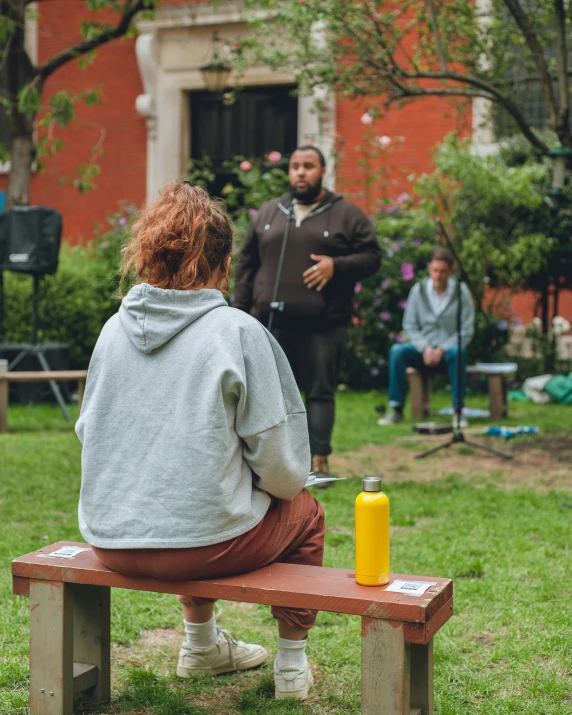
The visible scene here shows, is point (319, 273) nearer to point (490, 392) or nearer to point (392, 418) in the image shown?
point (392, 418)

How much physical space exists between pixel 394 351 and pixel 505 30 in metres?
3.00

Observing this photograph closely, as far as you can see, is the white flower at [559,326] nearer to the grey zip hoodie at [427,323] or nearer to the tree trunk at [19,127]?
the grey zip hoodie at [427,323]

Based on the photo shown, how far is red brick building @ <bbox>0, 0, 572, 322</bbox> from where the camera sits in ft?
50.1

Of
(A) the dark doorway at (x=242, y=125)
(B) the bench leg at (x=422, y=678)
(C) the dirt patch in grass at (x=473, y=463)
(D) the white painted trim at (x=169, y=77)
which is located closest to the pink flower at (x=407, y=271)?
(C) the dirt patch in grass at (x=473, y=463)

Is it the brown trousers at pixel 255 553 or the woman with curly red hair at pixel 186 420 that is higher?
the woman with curly red hair at pixel 186 420

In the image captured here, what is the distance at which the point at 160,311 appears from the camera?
8.97 ft

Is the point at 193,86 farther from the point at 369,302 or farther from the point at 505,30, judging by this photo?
the point at 505,30

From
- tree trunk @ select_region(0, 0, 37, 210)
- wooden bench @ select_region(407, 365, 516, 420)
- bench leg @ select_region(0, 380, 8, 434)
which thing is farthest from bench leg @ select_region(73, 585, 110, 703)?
tree trunk @ select_region(0, 0, 37, 210)

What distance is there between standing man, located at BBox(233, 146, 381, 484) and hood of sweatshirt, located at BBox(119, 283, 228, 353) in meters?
3.10

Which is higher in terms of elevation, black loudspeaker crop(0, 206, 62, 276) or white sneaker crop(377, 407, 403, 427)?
black loudspeaker crop(0, 206, 62, 276)

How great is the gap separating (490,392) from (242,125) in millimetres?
7993

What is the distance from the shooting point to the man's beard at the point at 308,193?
596 centimetres

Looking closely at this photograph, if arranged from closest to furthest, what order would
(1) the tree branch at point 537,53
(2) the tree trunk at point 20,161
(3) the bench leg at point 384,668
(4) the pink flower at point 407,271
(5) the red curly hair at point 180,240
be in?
(3) the bench leg at point 384,668, (5) the red curly hair at point 180,240, (1) the tree branch at point 537,53, (2) the tree trunk at point 20,161, (4) the pink flower at point 407,271

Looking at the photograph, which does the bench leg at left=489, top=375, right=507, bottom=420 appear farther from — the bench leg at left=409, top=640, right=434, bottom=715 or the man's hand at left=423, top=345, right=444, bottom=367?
the bench leg at left=409, top=640, right=434, bottom=715
